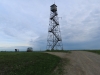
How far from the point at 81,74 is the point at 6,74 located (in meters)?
5.53

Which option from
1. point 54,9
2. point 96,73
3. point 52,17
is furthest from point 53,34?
point 96,73

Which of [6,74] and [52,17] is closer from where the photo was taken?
[6,74]

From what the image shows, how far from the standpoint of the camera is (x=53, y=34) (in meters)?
50.2

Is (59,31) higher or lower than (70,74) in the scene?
higher

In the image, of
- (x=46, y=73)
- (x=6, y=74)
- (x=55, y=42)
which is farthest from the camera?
(x=55, y=42)

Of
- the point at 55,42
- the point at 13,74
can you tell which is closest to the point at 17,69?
the point at 13,74

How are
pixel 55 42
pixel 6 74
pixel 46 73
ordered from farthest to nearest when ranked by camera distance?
pixel 55 42 → pixel 46 73 → pixel 6 74

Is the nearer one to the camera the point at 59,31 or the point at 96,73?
the point at 96,73

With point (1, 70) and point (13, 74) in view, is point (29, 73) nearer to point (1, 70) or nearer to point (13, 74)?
point (13, 74)

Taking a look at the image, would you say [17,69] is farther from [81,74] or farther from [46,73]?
[81,74]

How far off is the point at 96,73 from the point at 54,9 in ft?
142

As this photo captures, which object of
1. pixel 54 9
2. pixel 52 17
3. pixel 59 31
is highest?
pixel 54 9

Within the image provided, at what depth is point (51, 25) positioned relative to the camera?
51.0 meters

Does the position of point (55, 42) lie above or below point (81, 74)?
above
